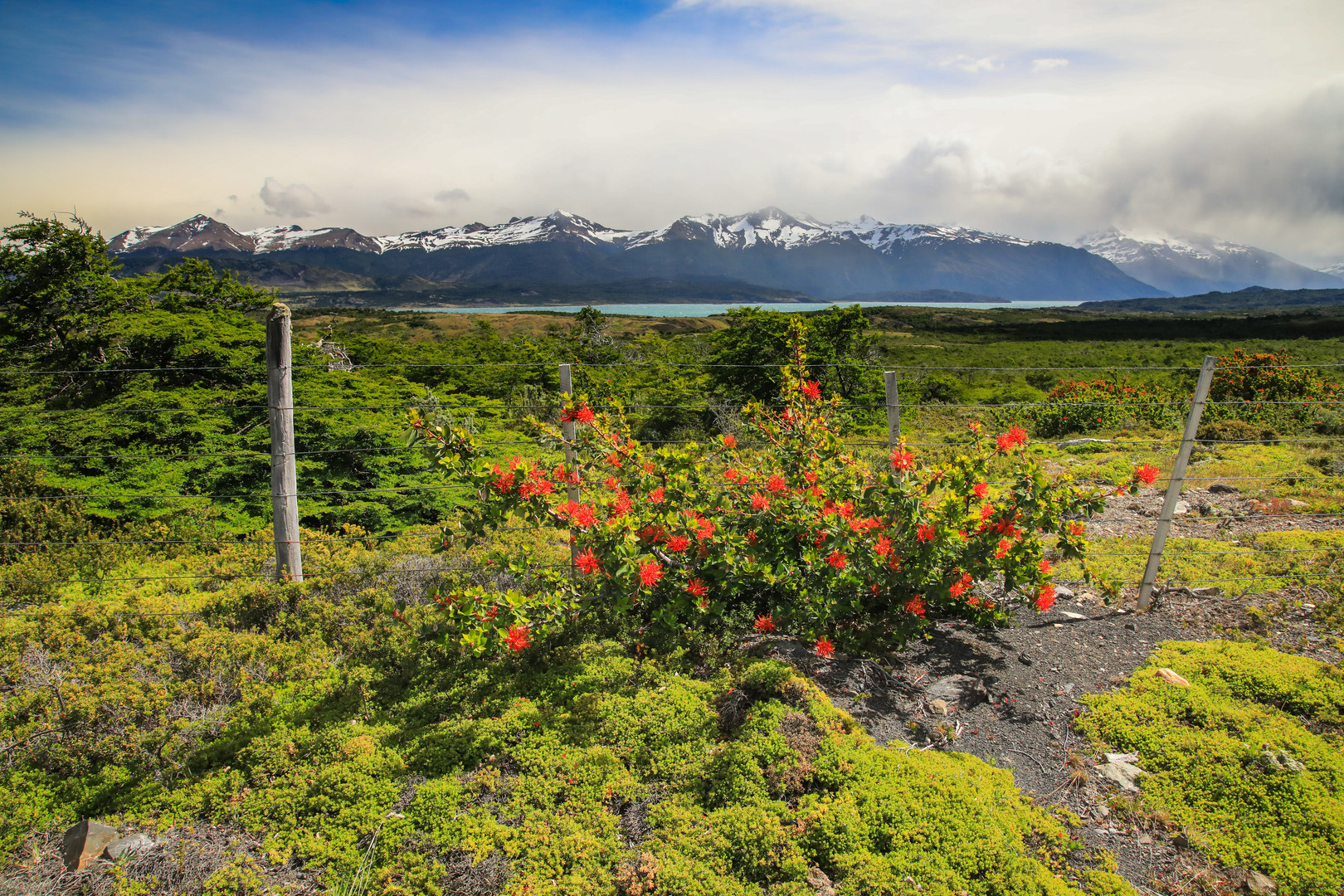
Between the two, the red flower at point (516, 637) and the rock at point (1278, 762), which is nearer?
the rock at point (1278, 762)

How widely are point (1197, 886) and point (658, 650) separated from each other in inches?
126

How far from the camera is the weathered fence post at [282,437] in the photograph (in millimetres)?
4855

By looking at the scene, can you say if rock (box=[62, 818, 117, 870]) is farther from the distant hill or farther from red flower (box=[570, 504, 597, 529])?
the distant hill

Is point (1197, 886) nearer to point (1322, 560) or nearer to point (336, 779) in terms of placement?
point (336, 779)

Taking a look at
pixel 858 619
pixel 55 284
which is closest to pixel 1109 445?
pixel 858 619

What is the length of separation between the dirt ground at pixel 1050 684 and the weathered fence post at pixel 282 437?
4.01 meters

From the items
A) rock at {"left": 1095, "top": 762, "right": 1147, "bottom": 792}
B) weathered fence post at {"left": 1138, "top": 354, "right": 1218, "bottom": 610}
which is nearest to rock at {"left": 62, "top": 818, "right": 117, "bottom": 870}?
rock at {"left": 1095, "top": 762, "right": 1147, "bottom": 792}

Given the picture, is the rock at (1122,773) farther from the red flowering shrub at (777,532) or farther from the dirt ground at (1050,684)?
the red flowering shrub at (777,532)

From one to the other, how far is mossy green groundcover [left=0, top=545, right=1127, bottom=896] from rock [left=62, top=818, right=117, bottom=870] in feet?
0.44

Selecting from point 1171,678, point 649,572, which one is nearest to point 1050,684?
point 1171,678

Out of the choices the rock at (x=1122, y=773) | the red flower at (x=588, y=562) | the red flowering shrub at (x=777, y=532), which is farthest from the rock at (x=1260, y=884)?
the red flower at (x=588, y=562)

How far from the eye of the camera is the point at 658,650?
4746 millimetres

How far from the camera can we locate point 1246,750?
3715 mm

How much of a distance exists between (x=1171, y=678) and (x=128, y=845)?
653cm
